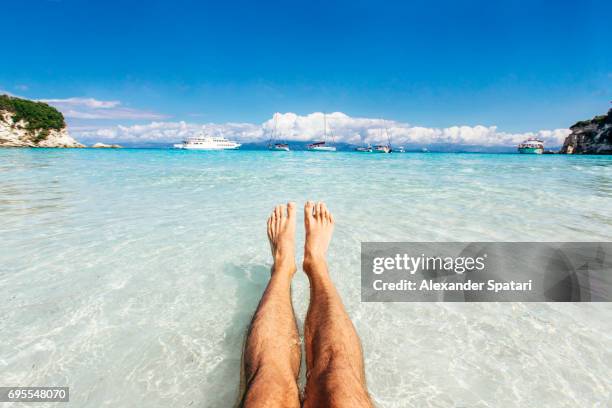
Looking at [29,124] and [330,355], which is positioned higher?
[29,124]

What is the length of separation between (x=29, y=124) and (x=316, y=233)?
83095 mm

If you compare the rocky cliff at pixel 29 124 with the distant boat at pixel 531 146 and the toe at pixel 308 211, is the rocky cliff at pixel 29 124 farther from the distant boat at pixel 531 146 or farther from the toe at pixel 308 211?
the distant boat at pixel 531 146

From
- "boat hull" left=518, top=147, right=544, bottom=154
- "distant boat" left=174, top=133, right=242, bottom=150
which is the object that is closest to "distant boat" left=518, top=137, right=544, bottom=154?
"boat hull" left=518, top=147, right=544, bottom=154

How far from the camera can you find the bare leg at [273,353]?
3.35ft

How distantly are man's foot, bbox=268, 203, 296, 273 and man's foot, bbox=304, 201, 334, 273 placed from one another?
13 cm

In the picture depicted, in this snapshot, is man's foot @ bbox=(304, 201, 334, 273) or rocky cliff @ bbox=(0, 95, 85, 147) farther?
rocky cliff @ bbox=(0, 95, 85, 147)

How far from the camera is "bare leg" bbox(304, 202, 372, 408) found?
40.2 inches

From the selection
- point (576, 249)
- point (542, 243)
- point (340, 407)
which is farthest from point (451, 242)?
point (340, 407)

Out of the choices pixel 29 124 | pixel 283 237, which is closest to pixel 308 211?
pixel 283 237

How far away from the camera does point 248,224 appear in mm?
4082

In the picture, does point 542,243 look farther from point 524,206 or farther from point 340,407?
point 340,407

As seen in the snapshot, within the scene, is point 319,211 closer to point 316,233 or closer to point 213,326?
point 316,233

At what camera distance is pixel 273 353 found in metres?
1.25

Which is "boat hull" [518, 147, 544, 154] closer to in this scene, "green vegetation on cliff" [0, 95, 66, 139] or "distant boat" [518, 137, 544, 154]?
"distant boat" [518, 137, 544, 154]
